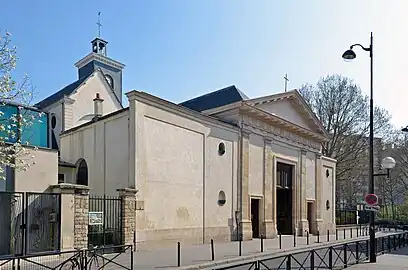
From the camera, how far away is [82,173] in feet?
82.4

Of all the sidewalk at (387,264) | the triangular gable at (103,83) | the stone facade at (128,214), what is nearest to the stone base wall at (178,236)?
the stone facade at (128,214)

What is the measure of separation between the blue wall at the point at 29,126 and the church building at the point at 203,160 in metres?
3.85

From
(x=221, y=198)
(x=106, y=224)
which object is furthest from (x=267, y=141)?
(x=106, y=224)

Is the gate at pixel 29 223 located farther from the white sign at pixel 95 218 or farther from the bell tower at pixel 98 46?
the bell tower at pixel 98 46

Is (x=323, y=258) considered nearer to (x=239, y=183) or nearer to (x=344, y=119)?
(x=239, y=183)

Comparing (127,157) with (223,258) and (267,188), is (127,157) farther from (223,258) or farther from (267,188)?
(267,188)

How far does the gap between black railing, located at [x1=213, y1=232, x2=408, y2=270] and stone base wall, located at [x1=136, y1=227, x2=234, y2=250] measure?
20.5 feet

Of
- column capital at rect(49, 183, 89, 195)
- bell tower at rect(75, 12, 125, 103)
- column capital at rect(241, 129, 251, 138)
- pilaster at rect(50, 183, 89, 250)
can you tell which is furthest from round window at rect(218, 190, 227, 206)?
bell tower at rect(75, 12, 125, 103)

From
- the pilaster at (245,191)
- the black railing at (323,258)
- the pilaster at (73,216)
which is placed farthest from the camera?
the pilaster at (245,191)

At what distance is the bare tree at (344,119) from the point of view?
142 feet

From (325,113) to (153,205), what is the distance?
28.1 meters

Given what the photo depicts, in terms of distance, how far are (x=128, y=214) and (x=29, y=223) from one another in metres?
4.23

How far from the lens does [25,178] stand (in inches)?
658

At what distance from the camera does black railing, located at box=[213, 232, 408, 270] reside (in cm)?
991
